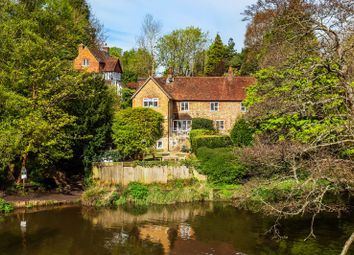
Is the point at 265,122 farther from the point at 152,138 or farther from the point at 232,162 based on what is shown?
the point at 152,138

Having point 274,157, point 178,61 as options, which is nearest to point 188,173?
point 274,157

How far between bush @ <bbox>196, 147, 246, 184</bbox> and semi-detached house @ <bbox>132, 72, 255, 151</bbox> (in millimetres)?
13852

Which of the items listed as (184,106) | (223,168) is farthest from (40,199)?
(184,106)

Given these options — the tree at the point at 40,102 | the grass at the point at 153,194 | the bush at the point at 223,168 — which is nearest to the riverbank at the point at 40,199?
the grass at the point at 153,194

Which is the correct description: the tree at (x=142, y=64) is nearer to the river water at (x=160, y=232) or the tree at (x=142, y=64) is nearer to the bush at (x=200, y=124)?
the bush at (x=200, y=124)

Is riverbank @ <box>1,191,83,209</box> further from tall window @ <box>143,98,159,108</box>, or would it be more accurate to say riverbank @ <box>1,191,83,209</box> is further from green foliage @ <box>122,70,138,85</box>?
green foliage @ <box>122,70,138,85</box>

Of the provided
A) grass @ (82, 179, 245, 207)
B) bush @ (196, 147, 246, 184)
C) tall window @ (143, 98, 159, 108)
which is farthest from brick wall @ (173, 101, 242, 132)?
grass @ (82, 179, 245, 207)

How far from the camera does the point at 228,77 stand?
48125 mm

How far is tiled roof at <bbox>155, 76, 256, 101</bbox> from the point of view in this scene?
1839 inches

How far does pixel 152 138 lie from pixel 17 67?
44.7ft

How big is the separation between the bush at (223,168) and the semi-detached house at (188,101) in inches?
545

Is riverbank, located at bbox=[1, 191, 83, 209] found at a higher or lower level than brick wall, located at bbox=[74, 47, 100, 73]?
lower

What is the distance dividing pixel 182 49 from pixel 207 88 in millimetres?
30268

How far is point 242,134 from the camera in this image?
114 feet
